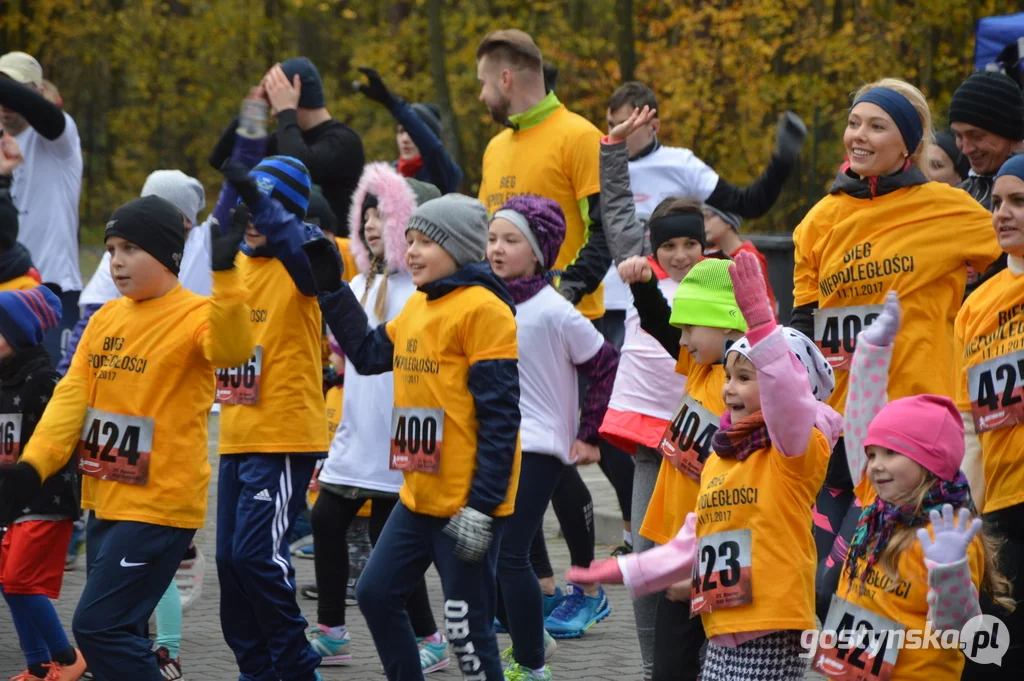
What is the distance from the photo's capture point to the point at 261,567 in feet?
19.9

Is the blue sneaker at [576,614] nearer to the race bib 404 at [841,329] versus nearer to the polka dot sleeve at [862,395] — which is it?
the race bib 404 at [841,329]

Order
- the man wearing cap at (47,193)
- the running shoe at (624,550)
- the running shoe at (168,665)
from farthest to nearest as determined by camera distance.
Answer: the man wearing cap at (47,193) < the running shoe at (624,550) < the running shoe at (168,665)

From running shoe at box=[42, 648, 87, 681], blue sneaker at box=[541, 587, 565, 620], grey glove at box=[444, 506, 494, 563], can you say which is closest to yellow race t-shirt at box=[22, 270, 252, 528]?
grey glove at box=[444, 506, 494, 563]

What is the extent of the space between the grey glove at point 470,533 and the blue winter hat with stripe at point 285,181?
172cm

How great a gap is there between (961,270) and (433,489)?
211cm

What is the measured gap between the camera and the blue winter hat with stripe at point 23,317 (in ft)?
20.9

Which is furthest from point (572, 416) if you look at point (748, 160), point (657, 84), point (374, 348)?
point (657, 84)

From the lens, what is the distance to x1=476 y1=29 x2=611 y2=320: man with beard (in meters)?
7.62

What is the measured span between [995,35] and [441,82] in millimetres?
9184

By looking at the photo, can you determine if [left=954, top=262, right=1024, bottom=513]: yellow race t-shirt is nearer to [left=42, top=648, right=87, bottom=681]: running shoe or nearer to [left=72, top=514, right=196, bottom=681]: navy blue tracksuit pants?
[left=72, top=514, right=196, bottom=681]: navy blue tracksuit pants

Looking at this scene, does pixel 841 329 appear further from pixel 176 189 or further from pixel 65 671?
pixel 176 189

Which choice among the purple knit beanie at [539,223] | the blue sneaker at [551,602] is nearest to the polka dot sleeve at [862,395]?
the purple knit beanie at [539,223]

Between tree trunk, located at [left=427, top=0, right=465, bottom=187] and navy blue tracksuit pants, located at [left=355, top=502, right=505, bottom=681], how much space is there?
15.2 metres

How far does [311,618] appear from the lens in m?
7.71
